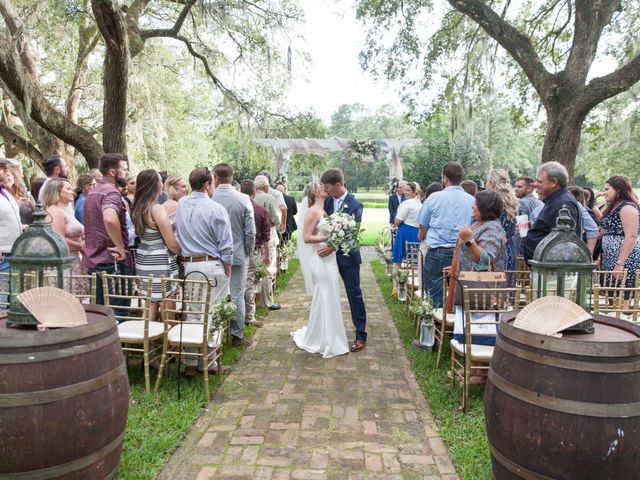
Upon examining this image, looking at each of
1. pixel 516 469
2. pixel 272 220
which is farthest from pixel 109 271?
pixel 516 469

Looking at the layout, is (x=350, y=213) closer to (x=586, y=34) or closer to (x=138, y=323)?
(x=138, y=323)

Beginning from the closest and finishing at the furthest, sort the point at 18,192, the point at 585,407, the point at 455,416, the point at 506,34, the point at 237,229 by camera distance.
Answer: the point at 585,407
the point at 455,416
the point at 18,192
the point at 237,229
the point at 506,34

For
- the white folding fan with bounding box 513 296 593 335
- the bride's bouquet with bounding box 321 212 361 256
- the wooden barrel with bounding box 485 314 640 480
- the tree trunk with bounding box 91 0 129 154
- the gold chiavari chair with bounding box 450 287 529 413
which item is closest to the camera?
the wooden barrel with bounding box 485 314 640 480

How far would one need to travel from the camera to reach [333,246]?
16.8ft

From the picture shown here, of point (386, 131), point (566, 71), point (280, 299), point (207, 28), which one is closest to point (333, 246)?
point (280, 299)

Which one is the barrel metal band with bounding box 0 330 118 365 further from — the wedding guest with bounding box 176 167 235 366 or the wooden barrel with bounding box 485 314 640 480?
the wedding guest with bounding box 176 167 235 366

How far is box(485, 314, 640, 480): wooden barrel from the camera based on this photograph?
84.6 inches

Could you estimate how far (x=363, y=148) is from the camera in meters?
13.6

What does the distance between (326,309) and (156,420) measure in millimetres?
2165

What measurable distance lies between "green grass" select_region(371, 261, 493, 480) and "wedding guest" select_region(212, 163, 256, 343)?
1988 millimetres

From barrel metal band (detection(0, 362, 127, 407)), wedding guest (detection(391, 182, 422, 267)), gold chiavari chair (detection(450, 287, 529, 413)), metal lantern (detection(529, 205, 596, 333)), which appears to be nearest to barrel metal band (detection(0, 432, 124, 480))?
barrel metal band (detection(0, 362, 127, 407))

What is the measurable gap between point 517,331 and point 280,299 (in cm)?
602

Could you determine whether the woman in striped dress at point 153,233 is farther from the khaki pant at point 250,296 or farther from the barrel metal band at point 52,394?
the barrel metal band at point 52,394

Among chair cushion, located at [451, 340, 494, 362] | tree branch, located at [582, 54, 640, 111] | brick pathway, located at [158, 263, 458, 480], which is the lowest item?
brick pathway, located at [158, 263, 458, 480]
